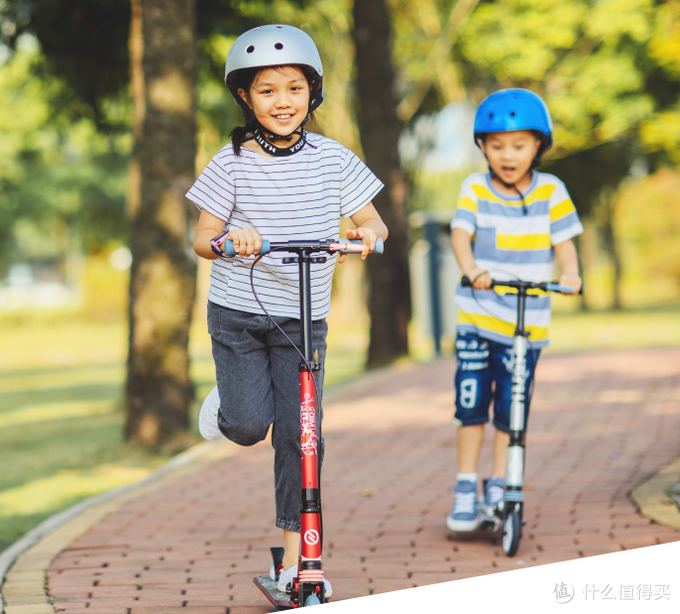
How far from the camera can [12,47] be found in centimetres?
1005

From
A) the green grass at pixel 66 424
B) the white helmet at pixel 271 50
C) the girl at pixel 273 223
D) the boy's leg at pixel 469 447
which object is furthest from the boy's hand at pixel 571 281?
the green grass at pixel 66 424

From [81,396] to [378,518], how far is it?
24.5ft

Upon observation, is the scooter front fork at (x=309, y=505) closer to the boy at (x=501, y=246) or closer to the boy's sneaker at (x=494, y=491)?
the boy at (x=501, y=246)

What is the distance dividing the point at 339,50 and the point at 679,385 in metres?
16.8

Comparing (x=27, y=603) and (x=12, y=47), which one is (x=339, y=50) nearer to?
(x=12, y=47)

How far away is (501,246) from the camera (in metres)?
4.18

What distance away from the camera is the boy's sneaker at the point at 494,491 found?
428cm

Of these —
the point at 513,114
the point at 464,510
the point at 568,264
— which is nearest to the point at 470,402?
the point at 464,510

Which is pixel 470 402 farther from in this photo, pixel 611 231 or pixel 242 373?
pixel 611 231

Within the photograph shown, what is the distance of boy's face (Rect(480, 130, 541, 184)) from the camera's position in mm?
4098

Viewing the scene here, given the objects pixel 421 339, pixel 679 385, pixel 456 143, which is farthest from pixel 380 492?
pixel 456 143

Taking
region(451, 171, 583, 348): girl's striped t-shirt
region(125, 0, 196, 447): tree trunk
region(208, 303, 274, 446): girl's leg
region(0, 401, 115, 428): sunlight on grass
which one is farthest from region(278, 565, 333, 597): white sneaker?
region(0, 401, 115, 428): sunlight on grass

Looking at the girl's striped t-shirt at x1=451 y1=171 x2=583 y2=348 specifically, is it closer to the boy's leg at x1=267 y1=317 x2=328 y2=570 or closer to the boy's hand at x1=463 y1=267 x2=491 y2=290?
the boy's hand at x1=463 y1=267 x2=491 y2=290

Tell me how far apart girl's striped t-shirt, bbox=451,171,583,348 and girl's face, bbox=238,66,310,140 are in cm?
124
